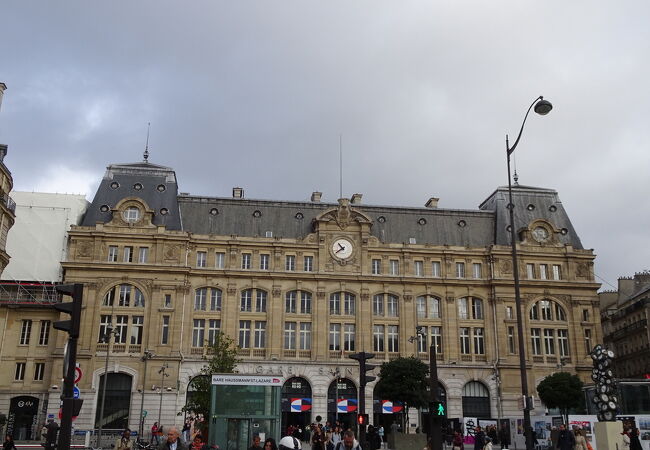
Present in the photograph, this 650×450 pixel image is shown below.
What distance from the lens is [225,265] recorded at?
2478 inches

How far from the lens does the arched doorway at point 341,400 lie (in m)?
60.0

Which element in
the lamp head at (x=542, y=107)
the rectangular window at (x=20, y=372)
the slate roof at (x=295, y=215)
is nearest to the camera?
the lamp head at (x=542, y=107)

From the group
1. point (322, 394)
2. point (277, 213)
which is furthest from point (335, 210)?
point (322, 394)

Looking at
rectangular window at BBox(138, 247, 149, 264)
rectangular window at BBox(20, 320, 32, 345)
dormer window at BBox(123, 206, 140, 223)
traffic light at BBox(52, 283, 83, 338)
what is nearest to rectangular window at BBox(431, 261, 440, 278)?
rectangular window at BBox(138, 247, 149, 264)

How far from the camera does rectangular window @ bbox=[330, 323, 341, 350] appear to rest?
62.3 m

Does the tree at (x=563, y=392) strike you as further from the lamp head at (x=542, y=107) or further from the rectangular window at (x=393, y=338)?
the lamp head at (x=542, y=107)

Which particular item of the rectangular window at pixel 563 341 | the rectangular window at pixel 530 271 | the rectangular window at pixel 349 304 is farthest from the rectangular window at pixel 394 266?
the rectangular window at pixel 563 341

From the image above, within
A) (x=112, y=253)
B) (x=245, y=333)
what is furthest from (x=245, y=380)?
(x=112, y=253)

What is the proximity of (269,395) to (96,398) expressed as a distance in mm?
34261

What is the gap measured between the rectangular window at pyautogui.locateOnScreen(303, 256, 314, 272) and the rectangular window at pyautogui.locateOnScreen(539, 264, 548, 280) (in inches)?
904

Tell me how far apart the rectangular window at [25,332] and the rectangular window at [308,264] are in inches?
1027

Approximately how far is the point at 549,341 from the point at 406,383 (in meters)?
19.3

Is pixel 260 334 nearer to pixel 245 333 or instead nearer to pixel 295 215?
pixel 245 333

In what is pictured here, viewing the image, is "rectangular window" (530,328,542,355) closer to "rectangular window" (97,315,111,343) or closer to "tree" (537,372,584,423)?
"tree" (537,372,584,423)
